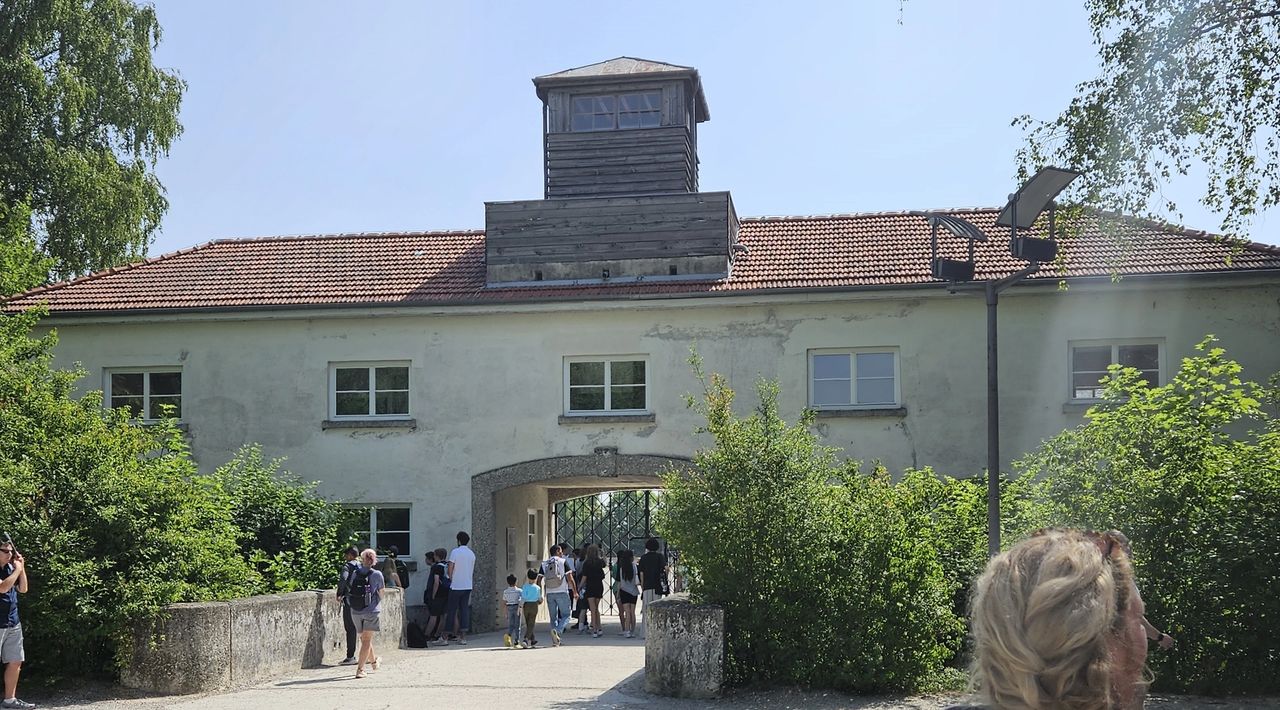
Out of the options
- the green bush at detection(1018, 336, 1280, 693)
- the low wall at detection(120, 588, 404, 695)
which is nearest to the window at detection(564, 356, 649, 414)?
the low wall at detection(120, 588, 404, 695)

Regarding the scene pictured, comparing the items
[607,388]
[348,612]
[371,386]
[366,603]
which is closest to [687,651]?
[366,603]

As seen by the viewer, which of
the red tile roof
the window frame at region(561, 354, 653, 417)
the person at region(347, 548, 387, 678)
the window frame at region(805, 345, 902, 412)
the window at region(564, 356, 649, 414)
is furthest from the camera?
the window at region(564, 356, 649, 414)

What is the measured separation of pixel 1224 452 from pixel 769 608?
15.0 ft

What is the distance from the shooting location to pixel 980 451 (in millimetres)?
22016

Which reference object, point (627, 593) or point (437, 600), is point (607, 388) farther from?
point (437, 600)

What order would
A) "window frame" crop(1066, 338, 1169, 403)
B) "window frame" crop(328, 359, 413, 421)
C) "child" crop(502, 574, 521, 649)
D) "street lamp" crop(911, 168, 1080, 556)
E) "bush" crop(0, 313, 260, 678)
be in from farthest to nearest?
"window frame" crop(328, 359, 413, 421) < "window frame" crop(1066, 338, 1169, 403) < "child" crop(502, 574, 521, 649) < "bush" crop(0, 313, 260, 678) < "street lamp" crop(911, 168, 1080, 556)

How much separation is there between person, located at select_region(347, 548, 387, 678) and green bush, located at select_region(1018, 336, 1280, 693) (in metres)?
7.54

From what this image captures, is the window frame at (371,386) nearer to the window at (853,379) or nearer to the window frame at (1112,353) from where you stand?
the window at (853,379)

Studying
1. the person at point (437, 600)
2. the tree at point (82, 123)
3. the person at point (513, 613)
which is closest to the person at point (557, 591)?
the person at point (513, 613)

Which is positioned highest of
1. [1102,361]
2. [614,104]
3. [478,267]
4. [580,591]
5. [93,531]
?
[614,104]

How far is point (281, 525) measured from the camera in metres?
19.9

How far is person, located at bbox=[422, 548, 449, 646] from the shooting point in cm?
2119

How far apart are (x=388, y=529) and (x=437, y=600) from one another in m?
2.82

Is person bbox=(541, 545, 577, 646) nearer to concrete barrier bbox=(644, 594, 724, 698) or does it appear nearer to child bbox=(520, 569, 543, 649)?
child bbox=(520, 569, 543, 649)
